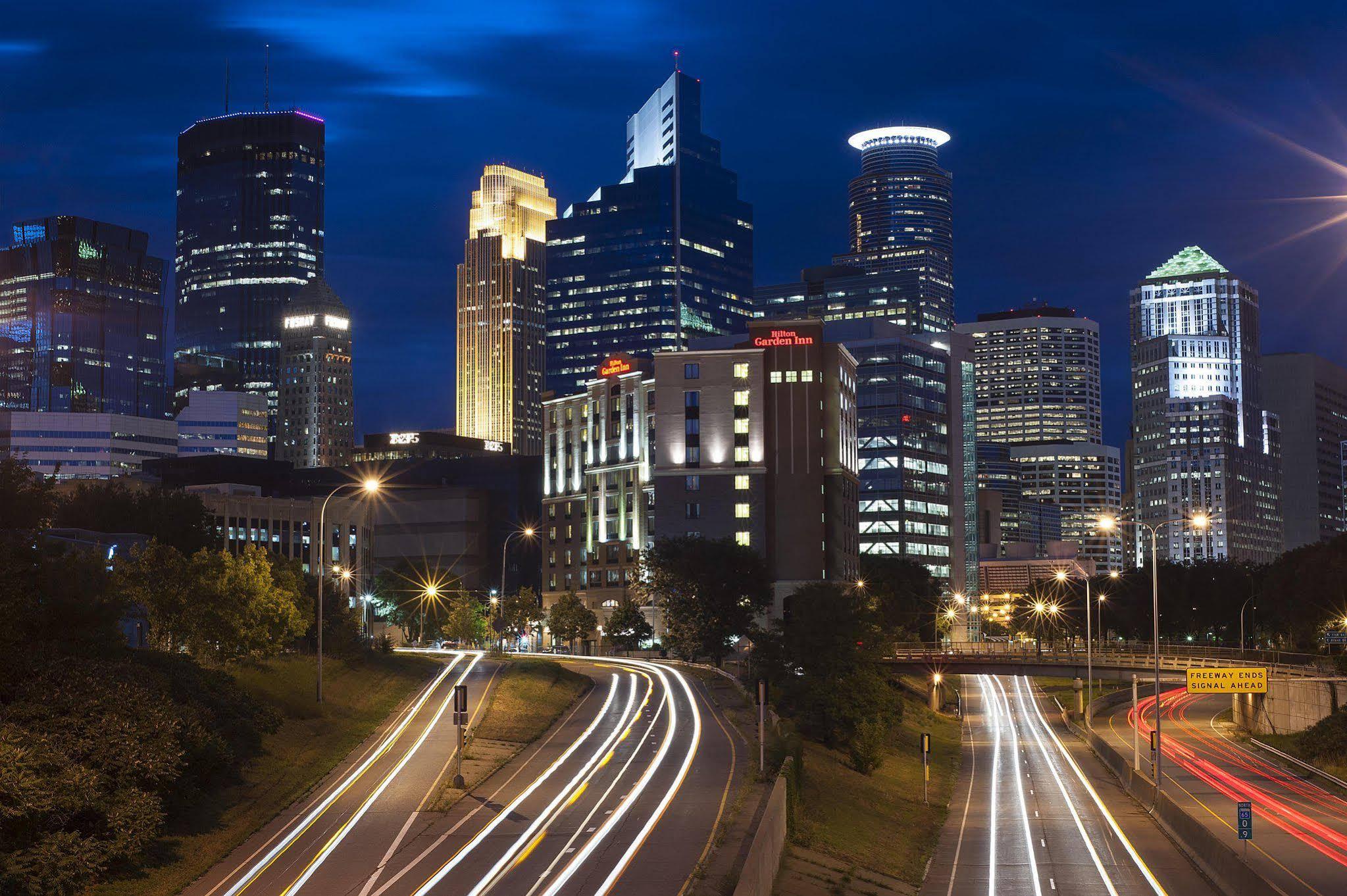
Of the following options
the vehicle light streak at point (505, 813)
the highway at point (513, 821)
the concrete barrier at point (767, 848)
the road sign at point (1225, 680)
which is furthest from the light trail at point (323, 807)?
the road sign at point (1225, 680)

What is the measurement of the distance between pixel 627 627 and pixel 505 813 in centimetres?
12293

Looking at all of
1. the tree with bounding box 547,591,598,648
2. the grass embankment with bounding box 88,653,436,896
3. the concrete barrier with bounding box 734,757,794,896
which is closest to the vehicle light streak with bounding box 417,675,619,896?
the grass embankment with bounding box 88,653,436,896

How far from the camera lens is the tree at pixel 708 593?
14738cm

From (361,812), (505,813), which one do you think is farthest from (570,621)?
(361,812)

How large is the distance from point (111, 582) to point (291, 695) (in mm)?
11909

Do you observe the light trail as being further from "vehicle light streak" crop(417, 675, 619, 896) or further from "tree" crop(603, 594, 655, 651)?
"tree" crop(603, 594, 655, 651)

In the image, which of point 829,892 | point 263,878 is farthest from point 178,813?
point 829,892

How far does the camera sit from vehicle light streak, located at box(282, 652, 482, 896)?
45.1m

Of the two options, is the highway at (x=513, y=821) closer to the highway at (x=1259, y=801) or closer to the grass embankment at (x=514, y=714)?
the grass embankment at (x=514, y=714)

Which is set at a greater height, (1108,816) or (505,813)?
(505,813)

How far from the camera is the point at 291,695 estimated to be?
75.9 metres

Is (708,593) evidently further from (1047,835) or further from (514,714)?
(1047,835)

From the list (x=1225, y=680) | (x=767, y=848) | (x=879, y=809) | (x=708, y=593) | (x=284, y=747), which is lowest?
(x=879, y=809)

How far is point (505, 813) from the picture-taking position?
184ft
